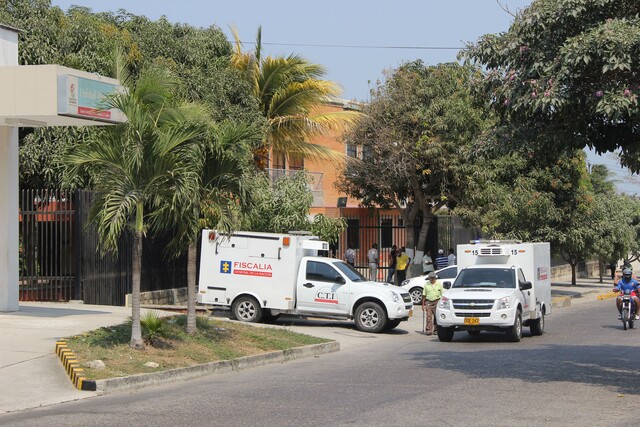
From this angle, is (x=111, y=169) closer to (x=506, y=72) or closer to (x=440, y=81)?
(x=506, y=72)

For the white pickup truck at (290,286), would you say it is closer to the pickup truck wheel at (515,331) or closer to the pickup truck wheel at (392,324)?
the pickup truck wheel at (392,324)

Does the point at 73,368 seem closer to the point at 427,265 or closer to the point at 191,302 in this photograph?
the point at 191,302

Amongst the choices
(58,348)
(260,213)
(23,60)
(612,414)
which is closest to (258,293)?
(260,213)

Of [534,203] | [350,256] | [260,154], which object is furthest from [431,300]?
[350,256]

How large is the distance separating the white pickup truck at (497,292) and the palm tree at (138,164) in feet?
26.0

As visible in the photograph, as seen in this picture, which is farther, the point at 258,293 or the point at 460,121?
the point at 460,121

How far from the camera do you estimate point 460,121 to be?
112 ft

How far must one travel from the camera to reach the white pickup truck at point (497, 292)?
21188 mm

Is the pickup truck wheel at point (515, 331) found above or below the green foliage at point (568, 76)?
below

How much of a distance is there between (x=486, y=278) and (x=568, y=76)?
10.2 metres

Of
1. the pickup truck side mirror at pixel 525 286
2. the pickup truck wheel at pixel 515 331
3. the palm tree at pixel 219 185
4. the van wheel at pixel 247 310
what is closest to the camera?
the palm tree at pixel 219 185

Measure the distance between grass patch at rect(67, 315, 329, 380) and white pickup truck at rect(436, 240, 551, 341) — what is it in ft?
11.3

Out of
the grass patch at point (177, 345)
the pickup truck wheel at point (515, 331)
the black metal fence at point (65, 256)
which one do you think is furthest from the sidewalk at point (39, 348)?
the pickup truck wheel at point (515, 331)

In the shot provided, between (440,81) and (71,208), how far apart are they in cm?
1654
